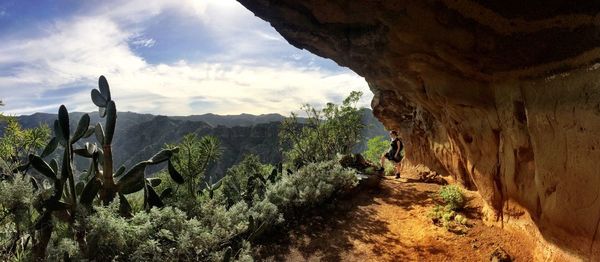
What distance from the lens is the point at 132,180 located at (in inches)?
299

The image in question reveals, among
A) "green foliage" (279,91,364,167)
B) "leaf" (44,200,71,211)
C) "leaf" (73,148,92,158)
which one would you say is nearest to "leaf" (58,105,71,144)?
"leaf" (73,148,92,158)

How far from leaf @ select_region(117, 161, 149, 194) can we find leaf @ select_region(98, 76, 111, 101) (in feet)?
5.05

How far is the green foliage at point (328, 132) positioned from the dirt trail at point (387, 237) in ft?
45.9

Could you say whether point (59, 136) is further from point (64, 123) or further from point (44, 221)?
point (44, 221)

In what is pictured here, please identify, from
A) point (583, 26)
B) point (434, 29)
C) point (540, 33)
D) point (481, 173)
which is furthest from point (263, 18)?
point (481, 173)

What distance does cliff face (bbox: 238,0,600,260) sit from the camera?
5.11 meters

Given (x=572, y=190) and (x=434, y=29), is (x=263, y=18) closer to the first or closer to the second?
(x=434, y=29)

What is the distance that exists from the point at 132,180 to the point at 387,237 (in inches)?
238

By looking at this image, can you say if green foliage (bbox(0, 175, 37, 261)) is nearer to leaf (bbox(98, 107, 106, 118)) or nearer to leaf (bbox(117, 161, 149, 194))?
leaf (bbox(117, 161, 149, 194))

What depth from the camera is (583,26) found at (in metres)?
4.98

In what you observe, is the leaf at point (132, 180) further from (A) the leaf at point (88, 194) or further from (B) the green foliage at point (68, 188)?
(A) the leaf at point (88, 194)

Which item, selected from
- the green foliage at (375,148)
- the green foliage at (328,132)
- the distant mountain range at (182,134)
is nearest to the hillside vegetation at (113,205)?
the green foliage at (328,132)

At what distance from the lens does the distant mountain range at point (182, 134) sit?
108812 mm

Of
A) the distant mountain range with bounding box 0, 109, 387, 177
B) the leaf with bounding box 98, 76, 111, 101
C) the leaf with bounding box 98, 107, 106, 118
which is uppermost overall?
the leaf with bounding box 98, 76, 111, 101
